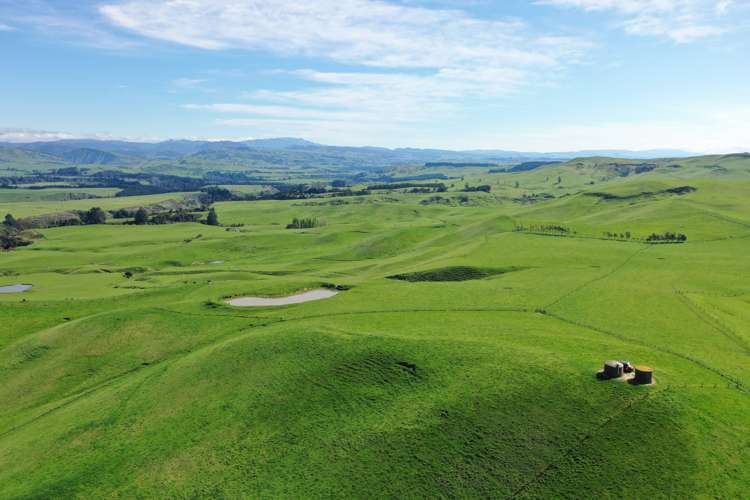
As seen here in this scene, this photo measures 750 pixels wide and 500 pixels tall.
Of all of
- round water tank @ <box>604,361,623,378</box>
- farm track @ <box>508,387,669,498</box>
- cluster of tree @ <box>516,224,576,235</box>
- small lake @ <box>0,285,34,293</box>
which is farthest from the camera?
cluster of tree @ <box>516,224,576,235</box>

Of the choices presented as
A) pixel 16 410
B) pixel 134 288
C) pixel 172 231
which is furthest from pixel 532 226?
pixel 172 231

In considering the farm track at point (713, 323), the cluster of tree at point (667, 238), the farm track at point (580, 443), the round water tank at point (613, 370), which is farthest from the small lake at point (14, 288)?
the cluster of tree at point (667, 238)

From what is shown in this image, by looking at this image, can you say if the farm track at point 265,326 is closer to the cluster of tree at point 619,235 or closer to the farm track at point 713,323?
the farm track at point 713,323

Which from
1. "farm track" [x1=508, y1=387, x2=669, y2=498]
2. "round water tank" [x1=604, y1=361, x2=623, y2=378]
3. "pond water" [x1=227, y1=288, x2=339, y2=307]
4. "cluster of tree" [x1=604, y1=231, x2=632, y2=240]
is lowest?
"pond water" [x1=227, y1=288, x2=339, y2=307]

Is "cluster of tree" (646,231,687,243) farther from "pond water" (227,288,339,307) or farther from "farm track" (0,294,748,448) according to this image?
"pond water" (227,288,339,307)

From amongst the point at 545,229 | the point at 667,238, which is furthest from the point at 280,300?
the point at 667,238

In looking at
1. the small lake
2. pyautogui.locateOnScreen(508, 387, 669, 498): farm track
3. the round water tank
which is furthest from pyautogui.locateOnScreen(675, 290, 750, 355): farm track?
the small lake
